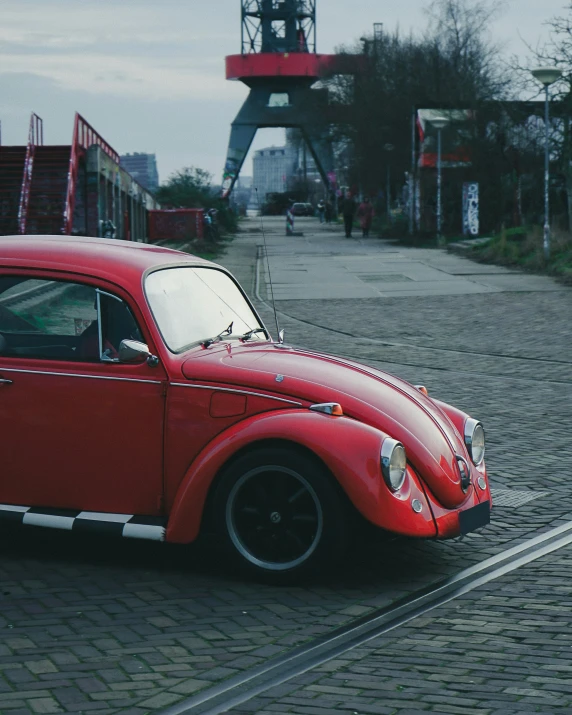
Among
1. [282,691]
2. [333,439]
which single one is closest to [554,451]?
[333,439]

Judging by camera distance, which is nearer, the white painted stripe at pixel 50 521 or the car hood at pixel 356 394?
the car hood at pixel 356 394

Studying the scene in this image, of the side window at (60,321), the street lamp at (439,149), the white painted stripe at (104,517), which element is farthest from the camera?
the street lamp at (439,149)

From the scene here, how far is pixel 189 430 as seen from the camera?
5.43 m

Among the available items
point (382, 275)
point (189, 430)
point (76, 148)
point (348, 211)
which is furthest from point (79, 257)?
→ point (348, 211)

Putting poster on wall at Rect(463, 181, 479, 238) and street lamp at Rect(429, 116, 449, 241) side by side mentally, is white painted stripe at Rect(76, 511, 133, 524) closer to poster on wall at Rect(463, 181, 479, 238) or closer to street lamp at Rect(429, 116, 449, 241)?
street lamp at Rect(429, 116, 449, 241)

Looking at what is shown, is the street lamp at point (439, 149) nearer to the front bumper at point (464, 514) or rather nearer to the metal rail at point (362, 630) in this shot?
the metal rail at point (362, 630)

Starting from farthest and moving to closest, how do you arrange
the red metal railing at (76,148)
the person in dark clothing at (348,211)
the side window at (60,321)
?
1. the person in dark clothing at (348,211)
2. the red metal railing at (76,148)
3. the side window at (60,321)

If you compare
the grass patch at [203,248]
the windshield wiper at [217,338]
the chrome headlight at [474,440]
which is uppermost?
the grass patch at [203,248]

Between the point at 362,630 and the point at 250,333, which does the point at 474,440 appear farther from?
the point at 362,630

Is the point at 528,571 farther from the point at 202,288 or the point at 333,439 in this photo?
the point at 202,288

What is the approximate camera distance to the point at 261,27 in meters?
87.6

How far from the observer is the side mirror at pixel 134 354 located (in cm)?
553

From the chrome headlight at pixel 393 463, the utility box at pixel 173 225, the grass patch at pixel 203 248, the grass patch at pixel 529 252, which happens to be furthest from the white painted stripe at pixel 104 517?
the utility box at pixel 173 225

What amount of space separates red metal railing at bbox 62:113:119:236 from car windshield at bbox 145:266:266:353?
22724 millimetres
